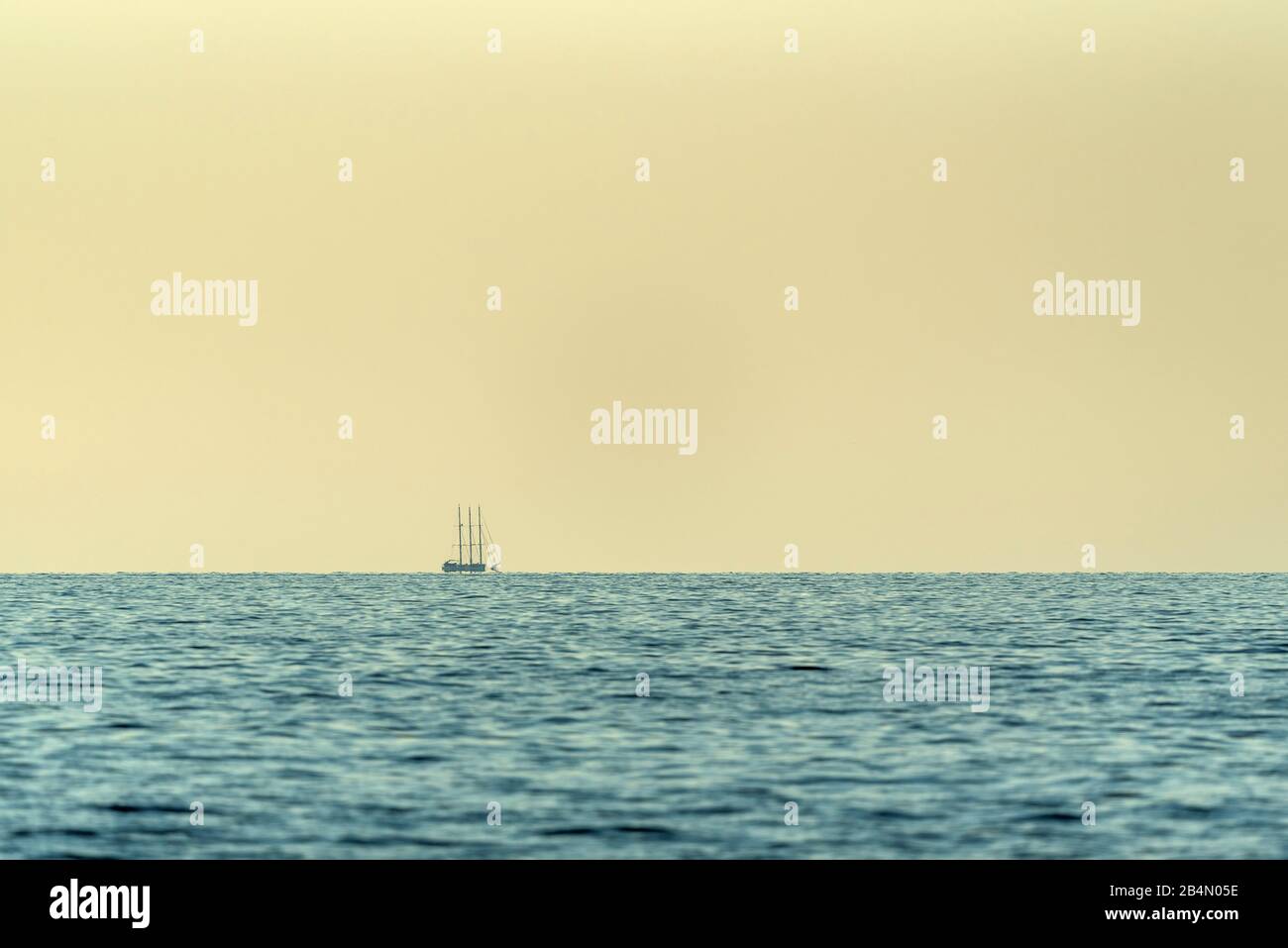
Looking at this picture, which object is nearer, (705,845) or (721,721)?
(705,845)

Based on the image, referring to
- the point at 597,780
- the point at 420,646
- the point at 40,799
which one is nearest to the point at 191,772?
the point at 40,799

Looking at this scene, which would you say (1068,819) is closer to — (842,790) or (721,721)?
(842,790)

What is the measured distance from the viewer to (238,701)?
46.1 meters

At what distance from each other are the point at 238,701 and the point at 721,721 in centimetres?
1363

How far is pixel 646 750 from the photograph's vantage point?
3609cm

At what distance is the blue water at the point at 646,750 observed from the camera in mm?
27250

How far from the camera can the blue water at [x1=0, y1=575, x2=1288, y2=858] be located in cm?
2725

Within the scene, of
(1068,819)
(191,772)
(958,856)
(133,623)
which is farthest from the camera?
(133,623)
